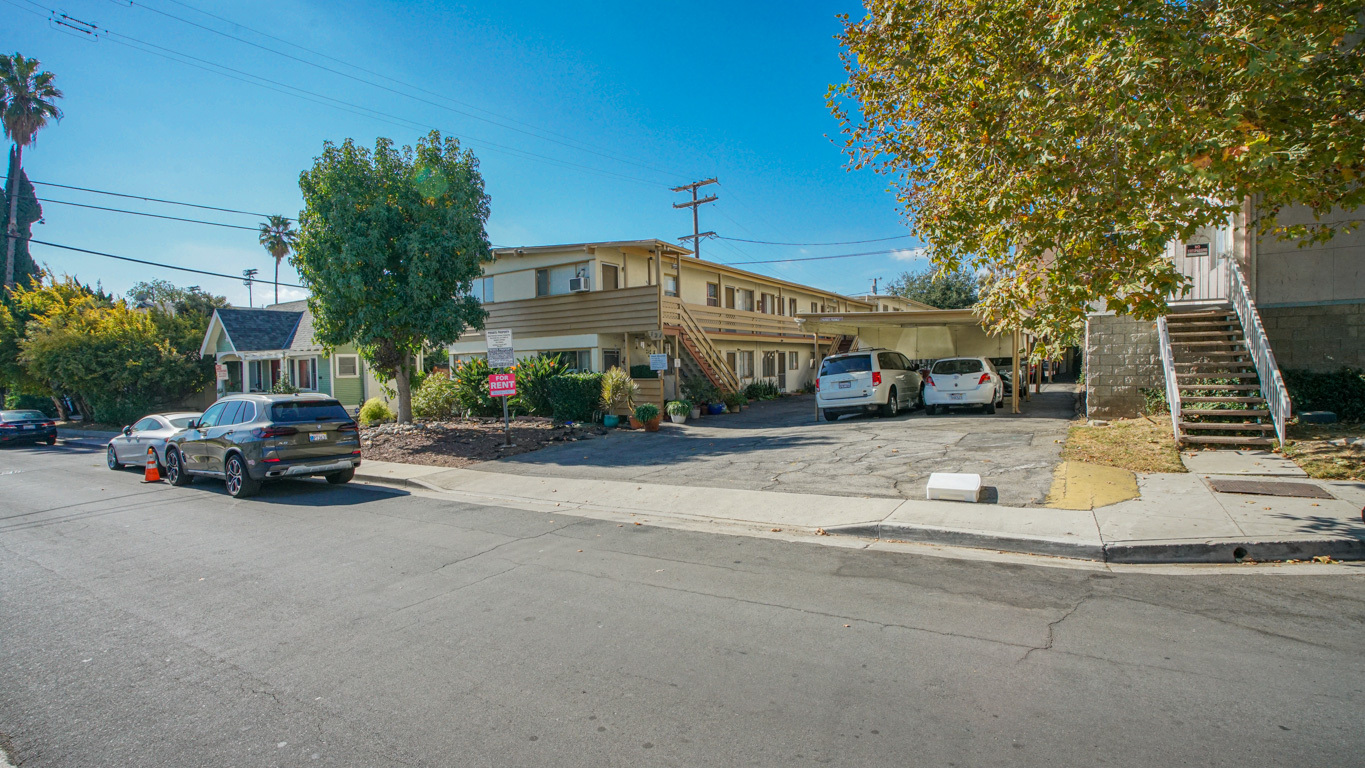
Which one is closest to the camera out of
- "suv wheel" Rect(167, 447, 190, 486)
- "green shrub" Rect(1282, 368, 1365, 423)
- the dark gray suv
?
the dark gray suv

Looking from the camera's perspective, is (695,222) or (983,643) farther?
(695,222)

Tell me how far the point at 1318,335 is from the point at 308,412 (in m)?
18.7

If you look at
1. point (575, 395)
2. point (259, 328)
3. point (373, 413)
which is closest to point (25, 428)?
point (259, 328)

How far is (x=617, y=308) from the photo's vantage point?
21.2 metres

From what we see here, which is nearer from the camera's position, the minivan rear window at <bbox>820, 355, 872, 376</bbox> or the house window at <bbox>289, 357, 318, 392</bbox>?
the minivan rear window at <bbox>820, 355, 872, 376</bbox>

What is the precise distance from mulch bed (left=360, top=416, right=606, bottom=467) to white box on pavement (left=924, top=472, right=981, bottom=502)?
30.4 ft

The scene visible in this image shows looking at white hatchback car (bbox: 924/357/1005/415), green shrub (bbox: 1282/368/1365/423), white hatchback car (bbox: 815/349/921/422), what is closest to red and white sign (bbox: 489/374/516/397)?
white hatchback car (bbox: 815/349/921/422)

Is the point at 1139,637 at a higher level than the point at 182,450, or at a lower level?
lower

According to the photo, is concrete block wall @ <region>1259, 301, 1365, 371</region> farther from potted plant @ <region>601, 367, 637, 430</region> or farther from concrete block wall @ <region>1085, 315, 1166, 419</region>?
potted plant @ <region>601, 367, 637, 430</region>

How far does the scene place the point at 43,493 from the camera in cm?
1188

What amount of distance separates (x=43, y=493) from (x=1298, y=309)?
23.6 m

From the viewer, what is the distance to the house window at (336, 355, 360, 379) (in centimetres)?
2831

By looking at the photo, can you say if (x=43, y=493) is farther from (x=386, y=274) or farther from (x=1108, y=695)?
(x=1108, y=695)

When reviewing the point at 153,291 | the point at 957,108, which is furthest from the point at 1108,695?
the point at 153,291
